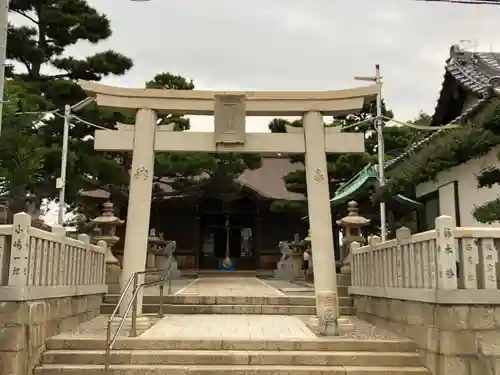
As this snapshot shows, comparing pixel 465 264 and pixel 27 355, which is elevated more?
pixel 465 264

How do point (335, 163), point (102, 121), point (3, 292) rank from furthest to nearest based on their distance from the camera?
1. point (335, 163)
2. point (102, 121)
3. point (3, 292)

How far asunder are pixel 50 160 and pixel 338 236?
14920 mm

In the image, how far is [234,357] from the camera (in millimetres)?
6879

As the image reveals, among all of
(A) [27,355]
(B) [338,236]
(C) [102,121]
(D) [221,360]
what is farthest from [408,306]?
(B) [338,236]

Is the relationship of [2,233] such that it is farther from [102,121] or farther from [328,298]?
[102,121]

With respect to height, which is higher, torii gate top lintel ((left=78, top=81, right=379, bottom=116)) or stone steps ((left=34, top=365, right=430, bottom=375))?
torii gate top lintel ((left=78, top=81, right=379, bottom=116))

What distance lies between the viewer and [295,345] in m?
7.23

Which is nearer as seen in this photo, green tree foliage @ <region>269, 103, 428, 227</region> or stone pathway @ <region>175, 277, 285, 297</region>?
stone pathway @ <region>175, 277, 285, 297</region>

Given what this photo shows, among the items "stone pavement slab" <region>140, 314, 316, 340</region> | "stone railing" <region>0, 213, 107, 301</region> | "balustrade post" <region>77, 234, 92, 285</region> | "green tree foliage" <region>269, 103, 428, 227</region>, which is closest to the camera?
"stone railing" <region>0, 213, 107, 301</region>

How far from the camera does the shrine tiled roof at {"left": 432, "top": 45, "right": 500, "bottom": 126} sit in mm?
13040

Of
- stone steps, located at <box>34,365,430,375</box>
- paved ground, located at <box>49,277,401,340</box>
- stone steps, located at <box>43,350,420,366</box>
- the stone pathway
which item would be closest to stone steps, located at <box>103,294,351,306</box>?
the stone pathway

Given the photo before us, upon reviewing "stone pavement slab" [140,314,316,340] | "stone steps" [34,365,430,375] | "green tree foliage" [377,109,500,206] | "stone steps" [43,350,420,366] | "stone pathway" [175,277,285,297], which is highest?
"green tree foliage" [377,109,500,206]

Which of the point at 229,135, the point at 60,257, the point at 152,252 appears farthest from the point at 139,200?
the point at 152,252

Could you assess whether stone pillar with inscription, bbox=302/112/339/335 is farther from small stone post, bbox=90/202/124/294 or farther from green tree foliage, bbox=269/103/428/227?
green tree foliage, bbox=269/103/428/227
